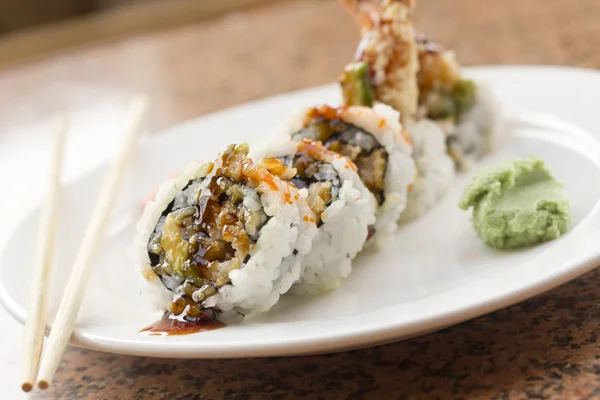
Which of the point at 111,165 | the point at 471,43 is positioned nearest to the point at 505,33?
the point at 471,43

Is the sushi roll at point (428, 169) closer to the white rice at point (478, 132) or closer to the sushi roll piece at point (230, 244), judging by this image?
the white rice at point (478, 132)

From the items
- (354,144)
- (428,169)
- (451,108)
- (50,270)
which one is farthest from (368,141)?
(50,270)

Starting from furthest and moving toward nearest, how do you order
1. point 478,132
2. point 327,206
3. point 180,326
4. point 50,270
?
1. point 478,132
2. point 50,270
3. point 327,206
4. point 180,326

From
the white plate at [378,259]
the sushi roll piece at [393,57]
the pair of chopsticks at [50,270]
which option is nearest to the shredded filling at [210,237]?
the white plate at [378,259]

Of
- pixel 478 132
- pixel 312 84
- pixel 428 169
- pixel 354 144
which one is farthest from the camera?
pixel 312 84

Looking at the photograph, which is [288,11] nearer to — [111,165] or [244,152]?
[111,165]

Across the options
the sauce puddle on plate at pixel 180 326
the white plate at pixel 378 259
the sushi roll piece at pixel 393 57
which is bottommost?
the sauce puddle on plate at pixel 180 326

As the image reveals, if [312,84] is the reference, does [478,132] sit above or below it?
below

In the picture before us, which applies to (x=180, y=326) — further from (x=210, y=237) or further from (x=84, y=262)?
(x=84, y=262)
